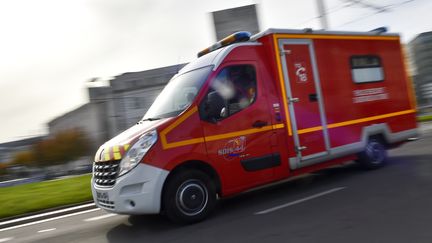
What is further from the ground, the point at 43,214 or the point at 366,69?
the point at 366,69

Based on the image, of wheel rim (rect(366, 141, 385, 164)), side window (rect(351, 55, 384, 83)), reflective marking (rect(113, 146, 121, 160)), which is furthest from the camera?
wheel rim (rect(366, 141, 385, 164))

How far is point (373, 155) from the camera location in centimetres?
855

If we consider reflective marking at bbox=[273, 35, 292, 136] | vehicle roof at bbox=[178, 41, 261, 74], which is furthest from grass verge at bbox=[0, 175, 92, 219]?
reflective marking at bbox=[273, 35, 292, 136]

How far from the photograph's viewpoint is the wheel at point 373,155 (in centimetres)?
842

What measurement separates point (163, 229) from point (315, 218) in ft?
6.82

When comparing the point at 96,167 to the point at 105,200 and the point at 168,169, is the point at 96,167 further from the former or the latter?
the point at 168,169

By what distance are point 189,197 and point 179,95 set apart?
1.57 m

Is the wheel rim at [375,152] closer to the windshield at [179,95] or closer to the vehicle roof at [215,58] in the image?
the vehicle roof at [215,58]

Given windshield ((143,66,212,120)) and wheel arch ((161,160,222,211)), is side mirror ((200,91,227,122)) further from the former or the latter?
wheel arch ((161,160,222,211))

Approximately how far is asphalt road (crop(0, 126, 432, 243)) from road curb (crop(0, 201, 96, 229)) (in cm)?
34

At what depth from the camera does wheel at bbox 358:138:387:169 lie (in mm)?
8422

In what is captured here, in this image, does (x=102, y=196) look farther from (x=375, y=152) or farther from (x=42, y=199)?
(x=375, y=152)

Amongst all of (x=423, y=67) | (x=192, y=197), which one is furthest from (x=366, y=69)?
(x=423, y=67)

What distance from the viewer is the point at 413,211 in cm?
520
